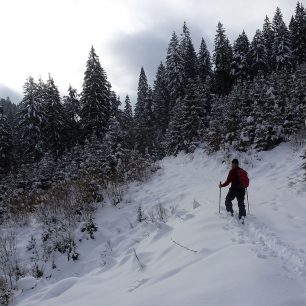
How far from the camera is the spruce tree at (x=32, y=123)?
4075 cm

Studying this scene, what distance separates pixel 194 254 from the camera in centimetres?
671

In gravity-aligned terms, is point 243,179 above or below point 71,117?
below

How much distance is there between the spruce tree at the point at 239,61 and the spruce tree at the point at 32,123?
2709 cm

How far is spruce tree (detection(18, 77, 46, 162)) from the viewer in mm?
40750

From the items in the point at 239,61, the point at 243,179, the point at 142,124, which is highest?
the point at 239,61

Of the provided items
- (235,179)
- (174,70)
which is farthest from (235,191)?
(174,70)

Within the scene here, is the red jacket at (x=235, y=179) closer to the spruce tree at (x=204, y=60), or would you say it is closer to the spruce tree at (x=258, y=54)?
the spruce tree at (x=258, y=54)

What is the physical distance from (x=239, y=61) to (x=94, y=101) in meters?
23.1

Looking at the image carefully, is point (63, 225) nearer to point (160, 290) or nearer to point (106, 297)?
point (106, 297)

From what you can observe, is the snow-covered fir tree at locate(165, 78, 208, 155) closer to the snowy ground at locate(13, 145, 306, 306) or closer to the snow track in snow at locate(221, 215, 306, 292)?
the snowy ground at locate(13, 145, 306, 306)

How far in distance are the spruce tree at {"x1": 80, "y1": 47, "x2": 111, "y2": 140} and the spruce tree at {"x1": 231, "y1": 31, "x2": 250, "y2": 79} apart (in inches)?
766

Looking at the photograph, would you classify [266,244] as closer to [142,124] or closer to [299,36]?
[142,124]

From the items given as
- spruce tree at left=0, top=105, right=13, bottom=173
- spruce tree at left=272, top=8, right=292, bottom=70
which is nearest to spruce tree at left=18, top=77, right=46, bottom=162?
spruce tree at left=0, top=105, right=13, bottom=173

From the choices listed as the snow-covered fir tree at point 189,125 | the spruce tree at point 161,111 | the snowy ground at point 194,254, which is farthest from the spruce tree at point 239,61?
the snowy ground at point 194,254
